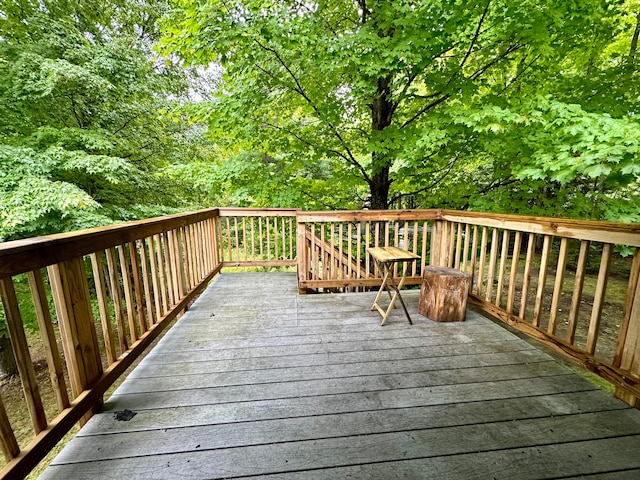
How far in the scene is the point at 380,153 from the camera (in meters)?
3.90

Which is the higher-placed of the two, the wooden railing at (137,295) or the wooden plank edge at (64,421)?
the wooden railing at (137,295)

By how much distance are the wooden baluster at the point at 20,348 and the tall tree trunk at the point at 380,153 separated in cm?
372

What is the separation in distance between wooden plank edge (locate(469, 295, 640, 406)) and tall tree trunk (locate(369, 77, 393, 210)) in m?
2.39

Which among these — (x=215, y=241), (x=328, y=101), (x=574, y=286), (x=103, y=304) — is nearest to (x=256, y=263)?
(x=215, y=241)

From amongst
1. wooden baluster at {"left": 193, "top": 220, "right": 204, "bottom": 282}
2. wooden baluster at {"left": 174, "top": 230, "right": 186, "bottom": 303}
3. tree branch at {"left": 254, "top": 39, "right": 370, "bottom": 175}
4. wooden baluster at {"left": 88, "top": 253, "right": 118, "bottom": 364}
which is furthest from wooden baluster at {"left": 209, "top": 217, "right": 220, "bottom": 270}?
wooden baluster at {"left": 88, "top": 253, "right": 118, "bottom": 364}

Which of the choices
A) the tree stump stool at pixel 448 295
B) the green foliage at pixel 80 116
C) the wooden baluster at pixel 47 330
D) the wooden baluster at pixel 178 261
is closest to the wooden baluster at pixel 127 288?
the wooden baluster at pixel 47 330

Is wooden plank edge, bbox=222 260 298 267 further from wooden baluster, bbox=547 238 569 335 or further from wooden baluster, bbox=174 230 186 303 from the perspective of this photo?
wooden baluster, bbox=547 238 569 335

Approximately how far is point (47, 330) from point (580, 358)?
9.99 feet

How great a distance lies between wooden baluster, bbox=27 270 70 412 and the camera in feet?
4.10

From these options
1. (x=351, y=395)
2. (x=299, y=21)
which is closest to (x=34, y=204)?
(x=299, y=21)

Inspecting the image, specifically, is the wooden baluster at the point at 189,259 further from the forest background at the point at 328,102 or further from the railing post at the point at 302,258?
A: the forest background at the point at 328,102

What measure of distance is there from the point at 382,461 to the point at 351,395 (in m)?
0.44

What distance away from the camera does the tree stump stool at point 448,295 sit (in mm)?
2717

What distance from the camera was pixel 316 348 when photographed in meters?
2.28
